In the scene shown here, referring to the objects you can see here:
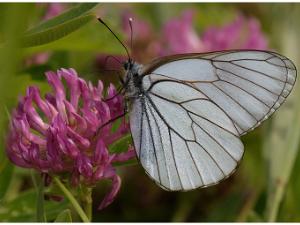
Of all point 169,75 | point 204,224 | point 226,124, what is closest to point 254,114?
point 226,124

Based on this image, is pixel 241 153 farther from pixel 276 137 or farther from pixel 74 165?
pixel 276 137

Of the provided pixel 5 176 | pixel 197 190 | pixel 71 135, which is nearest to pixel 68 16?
pixel 71 135

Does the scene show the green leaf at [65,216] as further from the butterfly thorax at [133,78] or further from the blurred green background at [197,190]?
the butterfly thorax at [133,78]

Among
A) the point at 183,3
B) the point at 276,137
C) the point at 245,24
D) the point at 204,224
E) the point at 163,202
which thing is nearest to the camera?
the point at 204,224

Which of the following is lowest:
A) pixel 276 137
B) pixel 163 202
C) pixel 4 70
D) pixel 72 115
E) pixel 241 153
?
pixel 163 202

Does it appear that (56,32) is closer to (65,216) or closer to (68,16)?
(68,16)

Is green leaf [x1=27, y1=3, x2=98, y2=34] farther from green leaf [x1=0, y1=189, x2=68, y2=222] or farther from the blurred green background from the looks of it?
green leaf [x1=0, y1=189, x2=68, y2=222]

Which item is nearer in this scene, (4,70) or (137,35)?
Result: (4,70)
